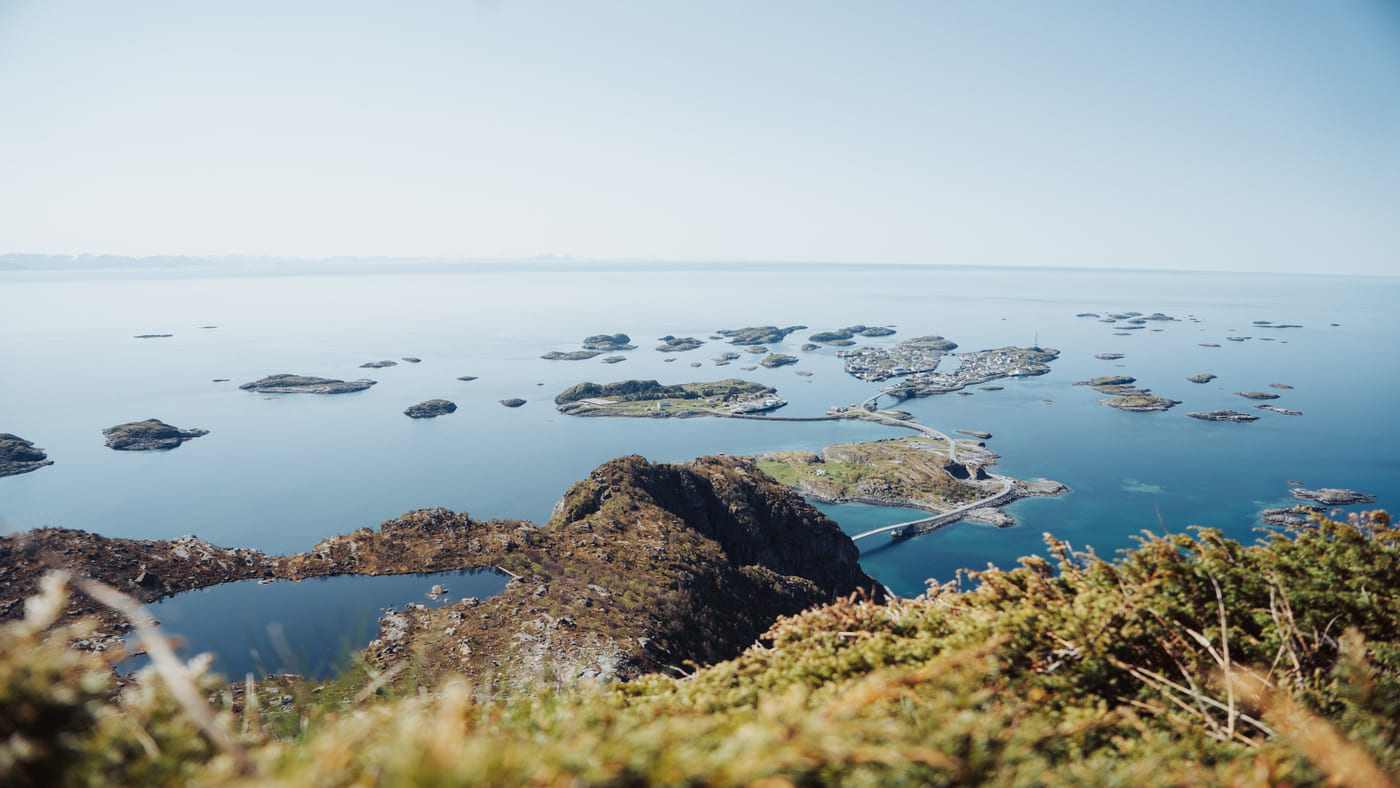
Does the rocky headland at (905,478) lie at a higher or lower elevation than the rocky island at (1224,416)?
lower

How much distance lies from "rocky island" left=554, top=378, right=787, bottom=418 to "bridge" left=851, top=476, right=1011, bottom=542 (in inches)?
2179

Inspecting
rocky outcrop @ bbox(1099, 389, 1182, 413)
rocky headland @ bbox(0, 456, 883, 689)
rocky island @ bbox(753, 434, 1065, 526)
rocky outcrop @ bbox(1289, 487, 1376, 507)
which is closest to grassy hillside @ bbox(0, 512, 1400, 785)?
rocky headland @ bbox(0, 456, 883, 689)

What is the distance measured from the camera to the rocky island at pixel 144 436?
101m

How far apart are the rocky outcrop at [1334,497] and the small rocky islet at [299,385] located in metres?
171

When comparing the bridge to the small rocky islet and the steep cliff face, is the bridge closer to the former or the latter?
the steep cliff face

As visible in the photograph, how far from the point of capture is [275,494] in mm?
86688

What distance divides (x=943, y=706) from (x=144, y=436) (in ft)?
452

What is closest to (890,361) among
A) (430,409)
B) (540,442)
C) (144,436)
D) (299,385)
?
(540,442)

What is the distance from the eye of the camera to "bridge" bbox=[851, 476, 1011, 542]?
79312mm

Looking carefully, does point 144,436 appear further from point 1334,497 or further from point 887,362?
point 1334,497

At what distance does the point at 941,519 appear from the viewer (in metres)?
83.0

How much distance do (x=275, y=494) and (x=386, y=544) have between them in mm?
69488

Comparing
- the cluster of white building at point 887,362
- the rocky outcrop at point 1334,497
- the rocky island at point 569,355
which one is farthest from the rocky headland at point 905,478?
the rocky island at point 569,355

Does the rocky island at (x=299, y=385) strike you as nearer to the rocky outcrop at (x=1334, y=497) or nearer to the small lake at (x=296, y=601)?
the small lake at (x=296, y=601)
